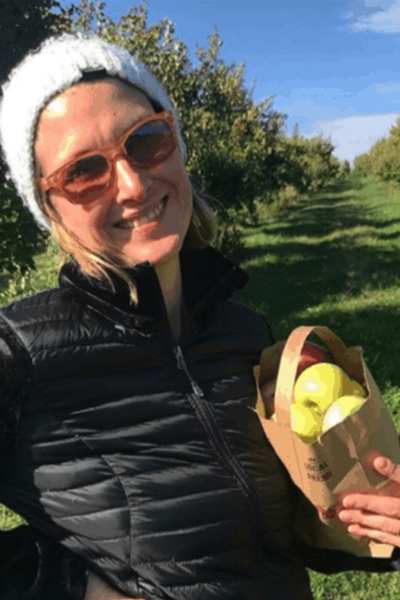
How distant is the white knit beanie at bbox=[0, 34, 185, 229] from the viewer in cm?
158

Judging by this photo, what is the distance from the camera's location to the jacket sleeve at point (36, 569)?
142 cm

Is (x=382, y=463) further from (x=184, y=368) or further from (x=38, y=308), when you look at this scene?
(x=38, y=308)

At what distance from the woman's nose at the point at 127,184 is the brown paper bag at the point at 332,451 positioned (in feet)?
1.69

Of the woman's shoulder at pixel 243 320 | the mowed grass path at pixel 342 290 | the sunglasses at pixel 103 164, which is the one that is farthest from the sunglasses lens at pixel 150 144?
the mowed grass path at pixel 342 290

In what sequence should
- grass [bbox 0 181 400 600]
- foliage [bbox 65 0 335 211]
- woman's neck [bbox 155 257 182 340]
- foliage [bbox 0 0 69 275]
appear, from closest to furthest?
woman's neck [bbox 155 257 182 340]
grass [bbox 0 181 400 600]
foliage [bbox 0 0 69 275]
foliage [bbox 65 0 335 211]

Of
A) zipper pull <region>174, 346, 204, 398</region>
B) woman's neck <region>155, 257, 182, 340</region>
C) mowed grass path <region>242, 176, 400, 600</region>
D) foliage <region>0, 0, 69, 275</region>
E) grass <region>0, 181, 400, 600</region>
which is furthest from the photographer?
foliage <region>0, 0, 69, 275</region>

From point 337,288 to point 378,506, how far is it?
1182cm

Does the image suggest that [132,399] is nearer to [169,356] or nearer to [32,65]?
[169,356]

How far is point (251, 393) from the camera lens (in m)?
1.75

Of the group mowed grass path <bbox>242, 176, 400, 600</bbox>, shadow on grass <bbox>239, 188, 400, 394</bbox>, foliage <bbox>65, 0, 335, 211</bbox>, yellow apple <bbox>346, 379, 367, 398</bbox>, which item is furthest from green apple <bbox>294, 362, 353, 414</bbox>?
foliage <bbox>65, 0, 335, 211</bbox>

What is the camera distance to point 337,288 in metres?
13.1

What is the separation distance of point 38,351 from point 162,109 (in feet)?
2.49

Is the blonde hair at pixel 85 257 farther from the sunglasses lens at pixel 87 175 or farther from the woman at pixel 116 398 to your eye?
the sunglasses lens at pixel 87 175

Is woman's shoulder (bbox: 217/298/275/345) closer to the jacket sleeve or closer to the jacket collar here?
the jacket collar
